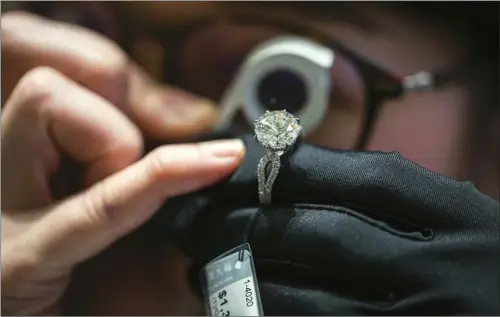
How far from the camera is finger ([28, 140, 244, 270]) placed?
1.21 feet

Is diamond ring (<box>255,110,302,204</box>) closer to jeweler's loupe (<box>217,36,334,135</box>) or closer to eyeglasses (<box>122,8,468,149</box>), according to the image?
jeweler's loupe (<box>217,36,334,135</box>)

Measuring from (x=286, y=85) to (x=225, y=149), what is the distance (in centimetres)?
9

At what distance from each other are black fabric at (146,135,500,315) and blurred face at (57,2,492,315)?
0.10 ft

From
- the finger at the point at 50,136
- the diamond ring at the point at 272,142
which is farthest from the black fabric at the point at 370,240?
the finger at the point at 50,136

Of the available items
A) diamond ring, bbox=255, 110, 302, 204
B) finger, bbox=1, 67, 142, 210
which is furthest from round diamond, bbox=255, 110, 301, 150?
finger, bbox=1, 67, 142, 210

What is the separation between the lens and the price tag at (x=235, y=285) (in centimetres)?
34

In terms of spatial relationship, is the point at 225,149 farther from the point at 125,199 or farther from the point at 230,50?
the point at 230,50

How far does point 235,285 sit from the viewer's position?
0.35 meters

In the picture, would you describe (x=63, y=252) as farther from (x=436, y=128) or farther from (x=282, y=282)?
(x=436, y=128)

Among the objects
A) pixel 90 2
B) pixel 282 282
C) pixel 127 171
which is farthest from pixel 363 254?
pixel 90 2

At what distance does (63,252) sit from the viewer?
403 mm

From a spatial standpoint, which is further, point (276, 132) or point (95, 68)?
point (95, 68)

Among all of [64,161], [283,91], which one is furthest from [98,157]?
[283,91]

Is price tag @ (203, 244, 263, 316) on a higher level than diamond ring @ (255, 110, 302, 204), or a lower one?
lower
